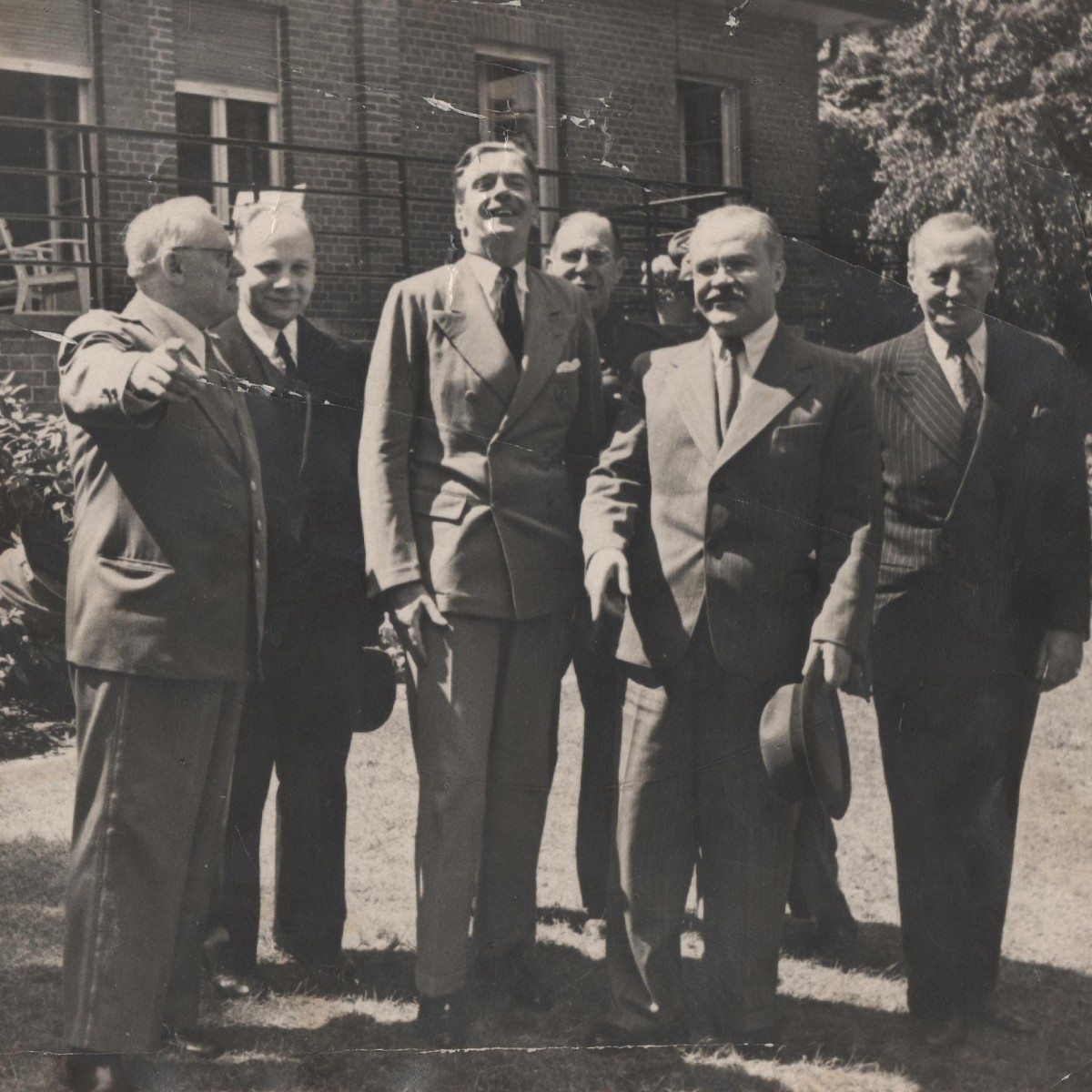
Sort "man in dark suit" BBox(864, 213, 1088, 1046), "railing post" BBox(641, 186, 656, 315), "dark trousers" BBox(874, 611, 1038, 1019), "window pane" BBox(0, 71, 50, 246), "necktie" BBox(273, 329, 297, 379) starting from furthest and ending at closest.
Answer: "dark trousers" BBox(874, 611, 1038, 1019) → "man in dark suit" BBox(864, 213, 1088, 1046) → "railing post" BBox(641, 186, 656, 315) → "necktie" BBox(273, 329, 297, 379) → "window pane" BBox(0, 71, 50, 246)

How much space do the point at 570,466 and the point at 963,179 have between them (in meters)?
1.01

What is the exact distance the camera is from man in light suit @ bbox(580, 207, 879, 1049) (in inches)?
101

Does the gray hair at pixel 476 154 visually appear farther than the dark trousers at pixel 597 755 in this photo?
No

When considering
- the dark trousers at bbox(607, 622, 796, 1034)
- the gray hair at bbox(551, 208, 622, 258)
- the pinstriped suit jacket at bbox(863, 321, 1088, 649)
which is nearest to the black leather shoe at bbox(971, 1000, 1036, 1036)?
the dark trousers at bbox(607, 622, 796, 1034)

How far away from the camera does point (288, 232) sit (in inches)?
96.0

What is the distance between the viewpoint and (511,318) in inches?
99.9

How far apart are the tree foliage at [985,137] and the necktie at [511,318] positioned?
2.14 feet

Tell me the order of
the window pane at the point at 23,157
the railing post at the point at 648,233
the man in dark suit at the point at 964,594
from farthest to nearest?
the man in dark suit at the point at 964,594 < the railing post at the point at 648,233 < the window pane at the point at 23,157

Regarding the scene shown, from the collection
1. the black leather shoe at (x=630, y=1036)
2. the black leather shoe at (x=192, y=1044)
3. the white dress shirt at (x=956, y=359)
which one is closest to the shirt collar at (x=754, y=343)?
the white dress shirt at (x=956, y=359)

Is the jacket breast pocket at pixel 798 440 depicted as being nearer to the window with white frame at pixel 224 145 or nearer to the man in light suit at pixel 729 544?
the man in light suit at pixel 729 544

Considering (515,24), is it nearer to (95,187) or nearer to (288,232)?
(288,232)

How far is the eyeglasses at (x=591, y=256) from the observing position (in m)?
2.56

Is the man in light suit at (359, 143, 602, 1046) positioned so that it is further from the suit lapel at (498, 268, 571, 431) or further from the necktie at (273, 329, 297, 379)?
the necktie at (273, 329, 297, 379)

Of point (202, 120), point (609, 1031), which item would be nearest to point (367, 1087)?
point (609, 1031)
